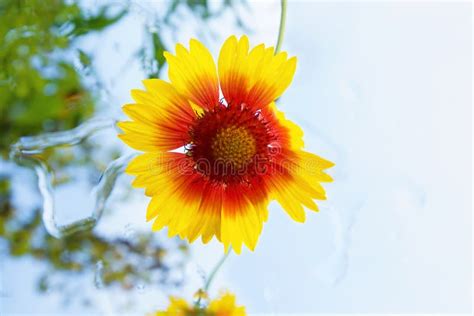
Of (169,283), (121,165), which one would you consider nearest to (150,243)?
(169,283)

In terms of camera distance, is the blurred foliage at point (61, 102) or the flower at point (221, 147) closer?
the flower at point (221, 147)

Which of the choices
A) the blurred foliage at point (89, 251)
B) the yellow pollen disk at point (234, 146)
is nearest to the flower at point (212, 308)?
the blurred foliage at point (89, 251)

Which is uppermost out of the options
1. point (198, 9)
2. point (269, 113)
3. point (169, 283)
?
point (198, 9)

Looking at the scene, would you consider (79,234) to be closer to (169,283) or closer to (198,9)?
→ (169,283)

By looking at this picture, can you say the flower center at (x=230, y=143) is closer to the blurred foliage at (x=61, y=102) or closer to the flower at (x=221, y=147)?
the flower at (x=221, y=147)

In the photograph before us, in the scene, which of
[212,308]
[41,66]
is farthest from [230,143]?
[41,66]

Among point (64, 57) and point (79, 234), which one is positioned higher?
point (64, 57)
